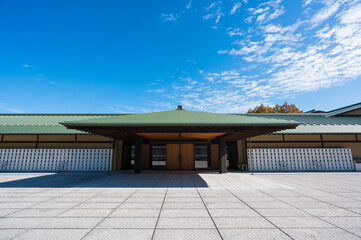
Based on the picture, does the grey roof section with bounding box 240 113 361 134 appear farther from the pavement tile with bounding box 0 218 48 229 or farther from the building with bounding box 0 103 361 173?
the pavement tile with bounding box 0 218 48 229

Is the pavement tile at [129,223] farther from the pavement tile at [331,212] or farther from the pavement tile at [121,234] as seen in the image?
the pavement tile at [331,212]

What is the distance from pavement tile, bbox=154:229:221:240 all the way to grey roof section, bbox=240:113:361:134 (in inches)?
482

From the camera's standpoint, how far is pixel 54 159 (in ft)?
44.4

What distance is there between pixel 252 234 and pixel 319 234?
1.26 meters

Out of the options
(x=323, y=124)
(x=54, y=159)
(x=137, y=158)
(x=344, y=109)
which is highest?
(x=344, y=109)

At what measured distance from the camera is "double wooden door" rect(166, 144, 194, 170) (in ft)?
48.4

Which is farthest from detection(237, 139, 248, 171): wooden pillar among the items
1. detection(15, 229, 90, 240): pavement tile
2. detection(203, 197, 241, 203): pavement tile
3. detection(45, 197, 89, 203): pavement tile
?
detection(15, 229, 90, 240): pavement tile

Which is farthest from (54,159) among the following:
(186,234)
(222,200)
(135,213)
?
(186,234)

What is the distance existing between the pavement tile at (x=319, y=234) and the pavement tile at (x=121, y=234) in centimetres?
271

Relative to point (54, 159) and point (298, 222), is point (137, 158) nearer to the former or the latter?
point (54, 159)

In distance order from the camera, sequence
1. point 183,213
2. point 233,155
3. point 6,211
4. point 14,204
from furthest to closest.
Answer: point 233,155 → point 14,204 → point 6,211 → point 183,213

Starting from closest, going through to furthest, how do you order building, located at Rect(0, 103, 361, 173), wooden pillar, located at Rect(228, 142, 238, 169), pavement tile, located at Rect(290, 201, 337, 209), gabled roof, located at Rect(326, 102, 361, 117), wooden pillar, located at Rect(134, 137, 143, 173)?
pavement tile, located at Rect(290, 201, 337, 209) → wooden pillar, located at Rect(134, 137, 143, 173) → building, located at Rect(0, 103, 361, 173) → wooden pillar, located at Rect(228, 142, 238, 169) → gabled roof, located at Rect(326, 102, 361, 117)

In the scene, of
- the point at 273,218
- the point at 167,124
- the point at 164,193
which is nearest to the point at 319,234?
the point at 273,218

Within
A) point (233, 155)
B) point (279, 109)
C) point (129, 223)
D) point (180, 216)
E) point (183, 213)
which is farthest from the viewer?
point (279, 109)
